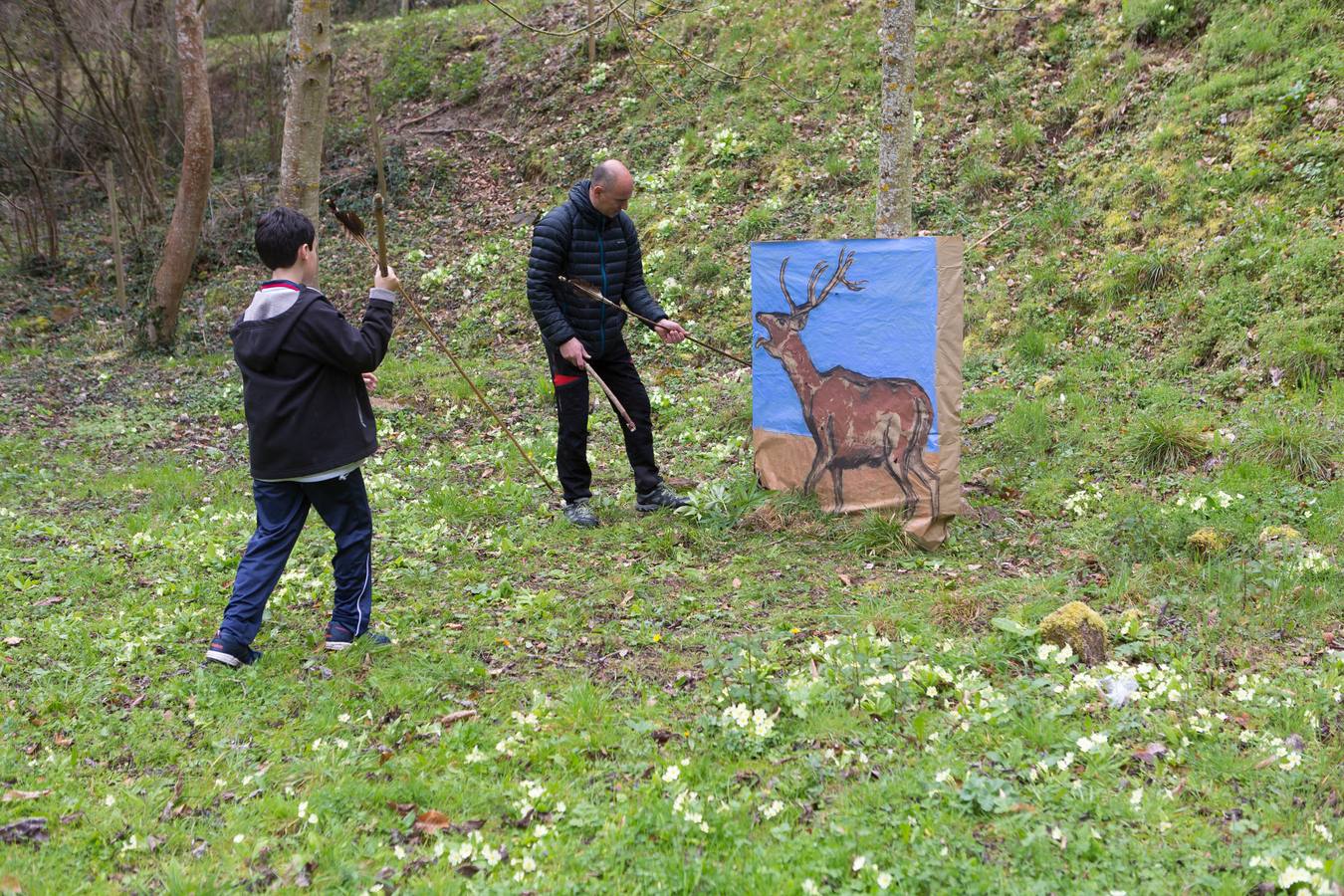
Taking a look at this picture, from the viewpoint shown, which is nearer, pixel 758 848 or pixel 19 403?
pixel 758 848

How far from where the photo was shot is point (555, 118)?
15648mm

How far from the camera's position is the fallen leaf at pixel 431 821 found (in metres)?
3.15

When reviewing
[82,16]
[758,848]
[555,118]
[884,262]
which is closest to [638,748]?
[758,848]

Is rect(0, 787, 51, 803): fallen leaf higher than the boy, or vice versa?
the boy

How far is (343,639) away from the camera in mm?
4516

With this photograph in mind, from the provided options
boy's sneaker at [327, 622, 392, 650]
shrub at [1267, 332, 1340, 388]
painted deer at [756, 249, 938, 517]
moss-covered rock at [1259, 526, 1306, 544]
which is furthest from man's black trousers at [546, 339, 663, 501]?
shrub at [1267, 332, 1340, 388]

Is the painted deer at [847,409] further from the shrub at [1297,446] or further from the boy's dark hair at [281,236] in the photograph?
the boy's dark hair at [281,236]

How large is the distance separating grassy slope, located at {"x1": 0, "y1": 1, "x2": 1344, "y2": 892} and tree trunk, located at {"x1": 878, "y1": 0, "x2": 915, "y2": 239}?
1.62 m

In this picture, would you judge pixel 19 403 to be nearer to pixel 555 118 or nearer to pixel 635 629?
pixel 555 118

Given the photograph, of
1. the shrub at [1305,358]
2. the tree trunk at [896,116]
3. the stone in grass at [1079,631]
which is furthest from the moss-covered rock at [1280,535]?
the tree trunk at [896,116]

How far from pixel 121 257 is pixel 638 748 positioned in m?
15.5

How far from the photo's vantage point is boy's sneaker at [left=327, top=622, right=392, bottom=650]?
450 centimetres

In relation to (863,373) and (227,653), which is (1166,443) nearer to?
(863,373)

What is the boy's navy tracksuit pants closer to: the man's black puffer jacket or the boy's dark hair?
the boy's dark hair
